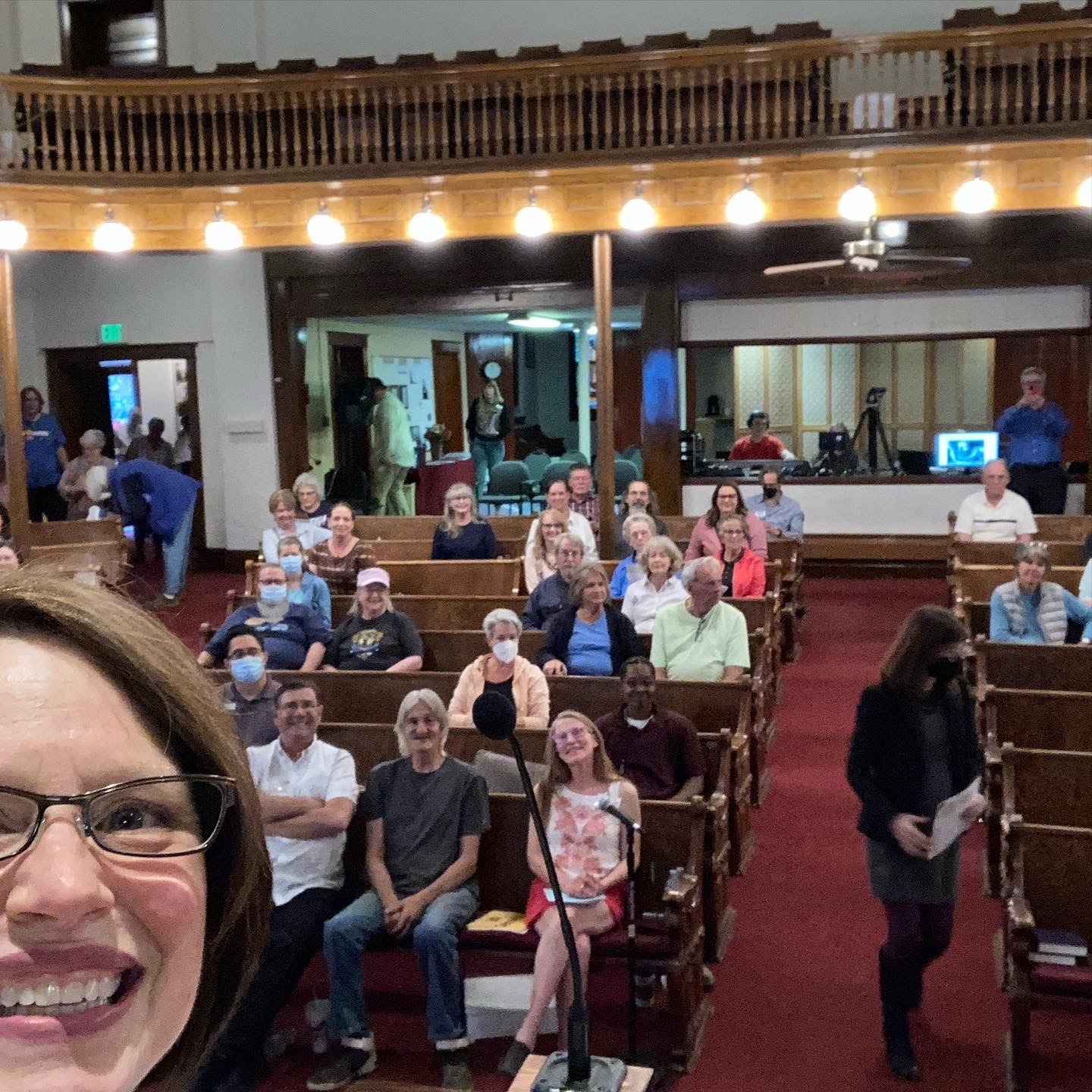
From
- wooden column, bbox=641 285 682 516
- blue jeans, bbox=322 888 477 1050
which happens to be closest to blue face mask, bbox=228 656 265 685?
blue jeans, bbox=322 888 477 1050

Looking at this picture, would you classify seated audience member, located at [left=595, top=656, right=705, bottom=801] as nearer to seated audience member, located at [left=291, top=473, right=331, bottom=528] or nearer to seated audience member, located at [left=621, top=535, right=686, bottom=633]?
seated audience member, located at [left=621, top=535, right=686, bottom=633]

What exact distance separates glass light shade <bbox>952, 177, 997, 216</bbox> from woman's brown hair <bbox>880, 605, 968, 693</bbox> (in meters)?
5.53

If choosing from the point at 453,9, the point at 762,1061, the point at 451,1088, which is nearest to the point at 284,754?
the point at 451,1088

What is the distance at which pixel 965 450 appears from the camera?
11.4 metres

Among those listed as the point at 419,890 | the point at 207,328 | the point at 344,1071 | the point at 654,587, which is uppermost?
the point at 207,328

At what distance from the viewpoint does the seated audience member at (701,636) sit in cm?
583

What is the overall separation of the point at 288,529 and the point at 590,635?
3057mm

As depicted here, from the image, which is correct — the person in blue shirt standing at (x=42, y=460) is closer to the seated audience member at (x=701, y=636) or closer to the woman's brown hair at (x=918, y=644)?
the seated audience member at (x=701, y=636)

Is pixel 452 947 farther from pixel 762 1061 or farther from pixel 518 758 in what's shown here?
pixel 518 758

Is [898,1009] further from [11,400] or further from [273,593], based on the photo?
[11,400]

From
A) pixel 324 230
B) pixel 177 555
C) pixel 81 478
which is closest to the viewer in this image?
pixel 324 230

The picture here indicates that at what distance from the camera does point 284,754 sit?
448cm

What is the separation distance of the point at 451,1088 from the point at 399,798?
0.98 m

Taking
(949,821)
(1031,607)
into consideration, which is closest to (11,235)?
(1031,607)
